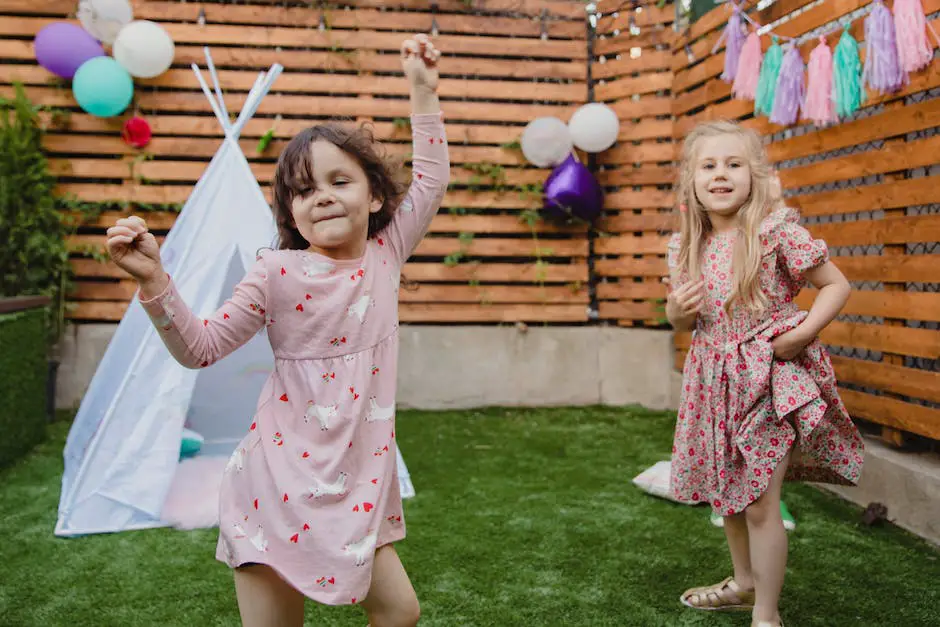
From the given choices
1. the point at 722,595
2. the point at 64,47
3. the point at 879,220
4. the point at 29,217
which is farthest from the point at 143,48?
the point at 722,595

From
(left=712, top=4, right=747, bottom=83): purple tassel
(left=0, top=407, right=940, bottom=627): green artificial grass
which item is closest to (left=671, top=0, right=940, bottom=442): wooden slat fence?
(left=712, top=4, right=747, bottom=83): purple tassel

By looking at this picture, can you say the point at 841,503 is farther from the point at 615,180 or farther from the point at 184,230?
the point at 184,230

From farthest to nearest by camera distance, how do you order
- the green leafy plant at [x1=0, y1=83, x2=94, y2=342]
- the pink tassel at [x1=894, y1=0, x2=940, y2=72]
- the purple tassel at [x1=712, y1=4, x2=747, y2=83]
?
the green leafy plant at [x1=0, y1=83, x2=94, y2=342]
the purple tassel at [x1=712, y1=4, x2=747, y2=83]
the pink tassel at [x1=894, y1=0, x2=940, y2=72]

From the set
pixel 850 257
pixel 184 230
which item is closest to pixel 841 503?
pixel 850 257

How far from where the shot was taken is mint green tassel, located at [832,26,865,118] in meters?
2.94

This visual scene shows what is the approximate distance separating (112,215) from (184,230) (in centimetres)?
168

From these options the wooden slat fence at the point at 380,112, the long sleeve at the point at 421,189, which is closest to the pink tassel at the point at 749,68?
the wooden slat fence at the point at 380,112

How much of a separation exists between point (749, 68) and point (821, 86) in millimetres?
609

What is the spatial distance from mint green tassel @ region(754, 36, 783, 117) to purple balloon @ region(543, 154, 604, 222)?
1.29 m

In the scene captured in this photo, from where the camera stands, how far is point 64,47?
169 inches

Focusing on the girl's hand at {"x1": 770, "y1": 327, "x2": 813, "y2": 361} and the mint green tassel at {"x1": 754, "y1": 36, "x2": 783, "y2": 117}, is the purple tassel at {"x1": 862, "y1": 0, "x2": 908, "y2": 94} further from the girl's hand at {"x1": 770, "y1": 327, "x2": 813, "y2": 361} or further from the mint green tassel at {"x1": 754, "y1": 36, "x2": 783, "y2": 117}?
the girl's hand at {"x1": 770, "y1": 327, "x2": 813, "y2": 361}

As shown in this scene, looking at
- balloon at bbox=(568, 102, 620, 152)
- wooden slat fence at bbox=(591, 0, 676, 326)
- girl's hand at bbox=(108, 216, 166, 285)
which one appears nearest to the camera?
girl's hand at bbox=(108, 216, 166, 285)

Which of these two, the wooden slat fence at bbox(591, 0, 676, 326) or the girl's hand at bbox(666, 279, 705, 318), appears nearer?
the girl's hand at bbox(666, 279, 705, 318)

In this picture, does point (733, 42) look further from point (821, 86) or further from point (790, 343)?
point (790, 343)
